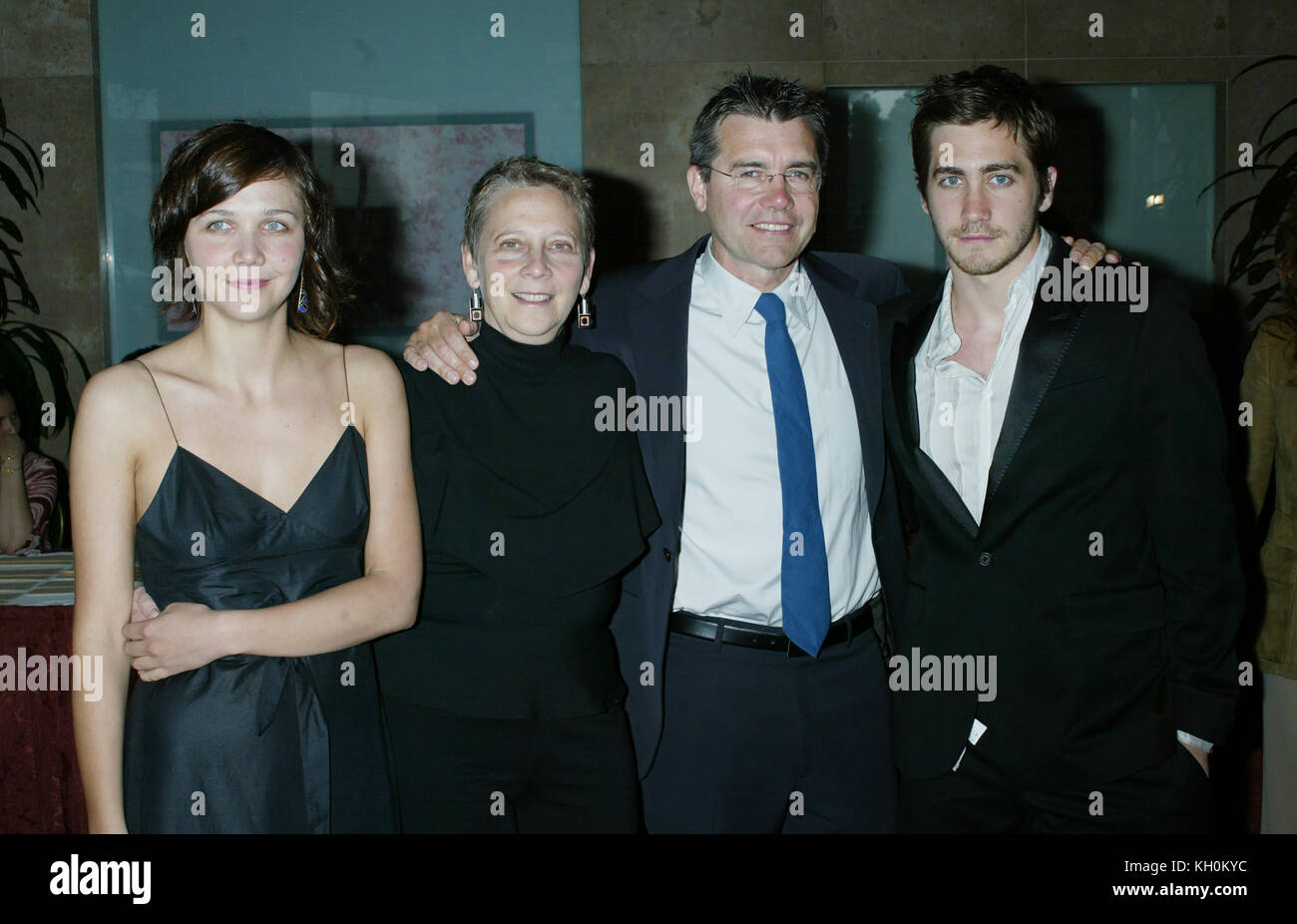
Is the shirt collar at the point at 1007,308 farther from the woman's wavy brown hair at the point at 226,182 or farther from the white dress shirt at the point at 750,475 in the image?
the woman's wavy brown hair at the point at 226,182

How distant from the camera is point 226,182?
64.4 inches

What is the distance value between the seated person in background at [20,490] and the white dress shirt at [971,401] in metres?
2.88

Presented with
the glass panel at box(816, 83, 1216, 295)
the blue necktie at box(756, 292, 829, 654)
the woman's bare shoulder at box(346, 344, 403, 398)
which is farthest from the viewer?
the glass panel at box(816, 83, 1216, 295)

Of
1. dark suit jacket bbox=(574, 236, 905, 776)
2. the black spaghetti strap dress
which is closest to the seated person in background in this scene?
the black spaghetti strap dress

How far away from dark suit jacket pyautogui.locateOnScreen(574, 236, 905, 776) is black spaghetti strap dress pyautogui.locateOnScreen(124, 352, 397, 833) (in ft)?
1.87

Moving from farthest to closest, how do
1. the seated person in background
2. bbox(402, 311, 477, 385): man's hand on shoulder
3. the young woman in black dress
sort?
the seated person in background → bbox(402, 311, 477, 385): man's hand on shoulder → the young woman in black dress

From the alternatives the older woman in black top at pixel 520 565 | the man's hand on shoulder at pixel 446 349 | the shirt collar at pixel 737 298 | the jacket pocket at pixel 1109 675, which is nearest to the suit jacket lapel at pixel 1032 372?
the jacket pocket at pixel 1109 675

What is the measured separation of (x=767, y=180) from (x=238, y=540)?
4.04ft

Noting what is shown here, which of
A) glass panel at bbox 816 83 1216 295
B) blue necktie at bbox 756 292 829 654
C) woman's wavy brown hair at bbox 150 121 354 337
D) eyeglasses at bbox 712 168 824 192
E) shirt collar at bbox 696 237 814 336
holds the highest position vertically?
glass panel at bbox 816 83 1216 295

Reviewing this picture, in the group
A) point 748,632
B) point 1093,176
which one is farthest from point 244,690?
point 1093,176

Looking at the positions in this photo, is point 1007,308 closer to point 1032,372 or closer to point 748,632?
point 1032,372

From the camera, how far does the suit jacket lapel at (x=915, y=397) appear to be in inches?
75.6

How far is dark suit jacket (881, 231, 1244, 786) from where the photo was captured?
182 centimetres

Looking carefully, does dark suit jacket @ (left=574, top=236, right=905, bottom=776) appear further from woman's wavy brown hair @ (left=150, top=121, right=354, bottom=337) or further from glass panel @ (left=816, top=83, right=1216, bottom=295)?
glass panel @ (left=816, top=83, right=1216, bottom=295)
